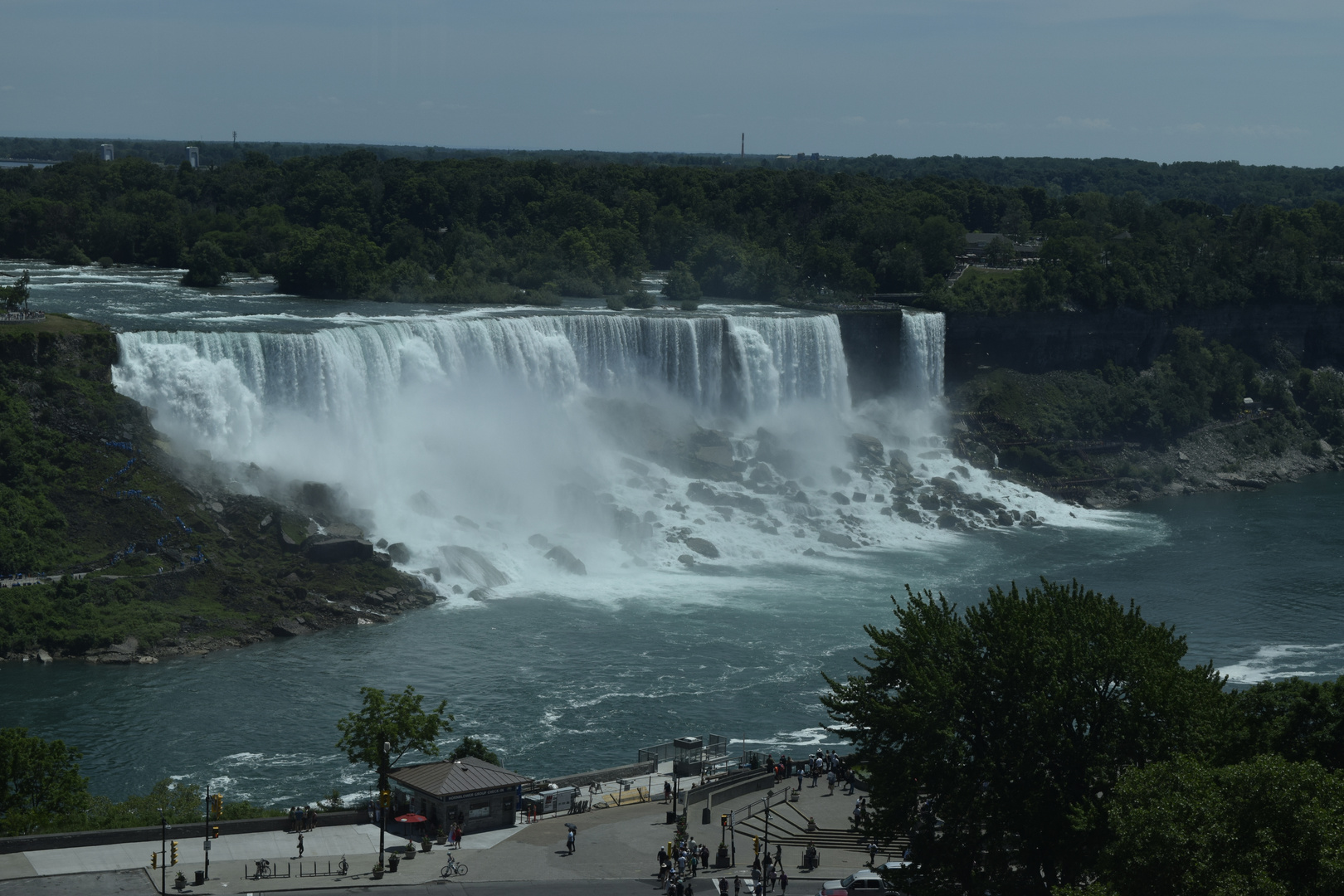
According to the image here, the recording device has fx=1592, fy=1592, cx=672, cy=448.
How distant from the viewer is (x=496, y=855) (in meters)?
29.0

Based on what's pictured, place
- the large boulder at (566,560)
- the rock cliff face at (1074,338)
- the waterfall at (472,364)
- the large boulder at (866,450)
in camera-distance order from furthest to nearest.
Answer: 1. the rock cliff face at (1074,338)
2. the large boulder at (866,450)
3. the waterfall at (472,364)
4. the large boulder at (566,560)

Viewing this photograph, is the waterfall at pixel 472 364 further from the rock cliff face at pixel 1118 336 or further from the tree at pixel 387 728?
the tree at pixel 387 728

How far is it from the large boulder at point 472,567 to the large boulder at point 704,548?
7798 mm

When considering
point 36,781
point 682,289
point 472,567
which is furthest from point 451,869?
point 682,289

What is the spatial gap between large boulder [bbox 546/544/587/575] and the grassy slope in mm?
6055

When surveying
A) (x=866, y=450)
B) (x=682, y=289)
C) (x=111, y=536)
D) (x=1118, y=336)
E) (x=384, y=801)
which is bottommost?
(x=384, y=801)

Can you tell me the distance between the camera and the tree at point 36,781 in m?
30.4

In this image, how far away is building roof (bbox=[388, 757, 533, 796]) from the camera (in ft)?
99.8

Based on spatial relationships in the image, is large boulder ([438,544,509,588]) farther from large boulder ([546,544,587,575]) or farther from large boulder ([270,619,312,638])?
large boulder ([270,619,312,638])

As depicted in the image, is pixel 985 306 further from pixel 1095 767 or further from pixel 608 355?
pixel 1095 767

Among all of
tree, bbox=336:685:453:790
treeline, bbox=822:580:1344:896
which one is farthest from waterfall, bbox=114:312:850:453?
treeline, bbox=822:580:1344:896

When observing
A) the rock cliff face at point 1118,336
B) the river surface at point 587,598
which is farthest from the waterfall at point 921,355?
the river surface at point 587,598

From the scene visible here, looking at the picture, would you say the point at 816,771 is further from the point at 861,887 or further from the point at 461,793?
the point at 461,793

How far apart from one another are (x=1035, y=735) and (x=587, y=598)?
27.7 meters
